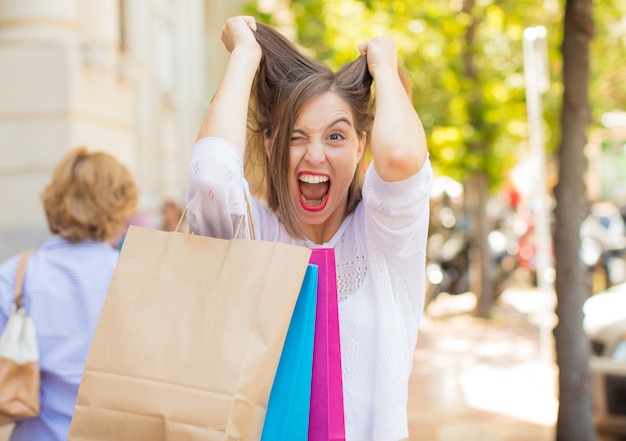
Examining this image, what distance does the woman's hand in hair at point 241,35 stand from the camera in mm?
1945

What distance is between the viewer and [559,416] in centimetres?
536

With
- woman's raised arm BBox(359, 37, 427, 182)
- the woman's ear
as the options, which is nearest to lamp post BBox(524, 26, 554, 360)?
the woman's ear

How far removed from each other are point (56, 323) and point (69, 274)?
18 centimetres

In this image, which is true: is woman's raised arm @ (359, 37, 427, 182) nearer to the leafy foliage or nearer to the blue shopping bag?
the blue shopping bag

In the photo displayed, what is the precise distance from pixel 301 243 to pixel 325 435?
496 mm

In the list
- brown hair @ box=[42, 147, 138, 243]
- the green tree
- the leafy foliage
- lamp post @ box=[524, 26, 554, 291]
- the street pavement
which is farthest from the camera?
the green tree

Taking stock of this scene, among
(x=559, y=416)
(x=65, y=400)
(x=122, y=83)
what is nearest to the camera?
(x=65, y=400)

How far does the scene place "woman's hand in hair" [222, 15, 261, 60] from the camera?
76.6 inches

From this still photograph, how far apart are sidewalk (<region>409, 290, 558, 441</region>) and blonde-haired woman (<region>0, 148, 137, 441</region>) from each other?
10.8 feet

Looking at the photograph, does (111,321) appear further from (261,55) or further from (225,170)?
(261,55)

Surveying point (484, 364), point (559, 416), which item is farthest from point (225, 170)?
point (484, 364)

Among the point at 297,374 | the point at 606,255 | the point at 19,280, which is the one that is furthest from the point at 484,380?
the point at 606,255

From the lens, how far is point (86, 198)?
3102 mm

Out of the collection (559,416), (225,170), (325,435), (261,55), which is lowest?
(559,416)
